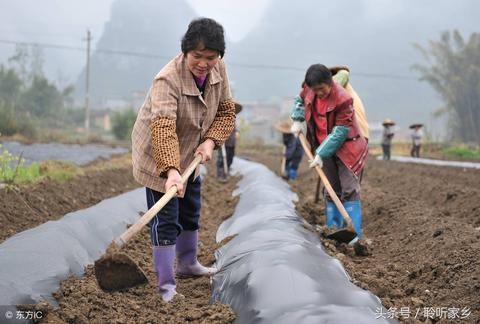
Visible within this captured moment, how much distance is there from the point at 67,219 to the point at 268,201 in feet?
6.01

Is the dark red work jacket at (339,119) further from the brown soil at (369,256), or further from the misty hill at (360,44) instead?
the misty hill at (360,44)

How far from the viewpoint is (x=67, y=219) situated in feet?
12.2

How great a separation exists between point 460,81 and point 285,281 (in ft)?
114

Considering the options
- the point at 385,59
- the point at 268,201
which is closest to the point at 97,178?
the point at 268,201

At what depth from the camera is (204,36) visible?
249 centimetres

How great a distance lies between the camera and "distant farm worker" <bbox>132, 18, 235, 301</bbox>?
2539 millimetres

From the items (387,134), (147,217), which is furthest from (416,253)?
(387,134)

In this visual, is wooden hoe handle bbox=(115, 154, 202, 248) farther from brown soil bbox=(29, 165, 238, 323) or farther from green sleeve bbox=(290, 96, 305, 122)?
green sleeve bbox=(290, 96, 305, 122)

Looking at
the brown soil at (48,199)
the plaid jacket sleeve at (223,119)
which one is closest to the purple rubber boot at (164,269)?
the plaid jacket sleeve at (223,119)

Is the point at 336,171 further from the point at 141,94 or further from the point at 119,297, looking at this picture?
the point at 141,94

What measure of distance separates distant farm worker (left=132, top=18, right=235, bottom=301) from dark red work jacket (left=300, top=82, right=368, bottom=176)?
3.57 ft

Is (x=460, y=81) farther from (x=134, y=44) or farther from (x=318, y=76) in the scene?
(x=134, y=44)

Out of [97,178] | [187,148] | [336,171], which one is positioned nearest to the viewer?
[187,148]

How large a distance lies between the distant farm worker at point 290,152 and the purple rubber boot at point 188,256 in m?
5.56
